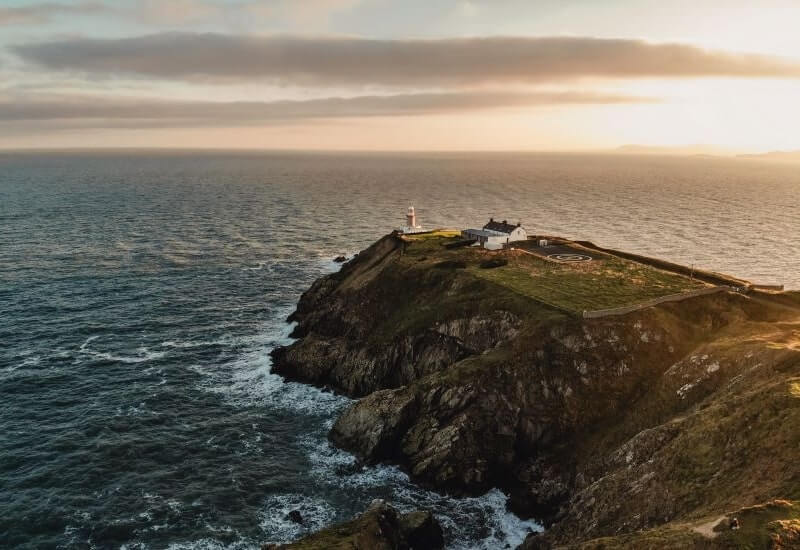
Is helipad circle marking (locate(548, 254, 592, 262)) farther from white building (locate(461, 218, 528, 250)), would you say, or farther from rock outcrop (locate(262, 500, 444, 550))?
rock outcrop (locate(262, 500, 444, 550))

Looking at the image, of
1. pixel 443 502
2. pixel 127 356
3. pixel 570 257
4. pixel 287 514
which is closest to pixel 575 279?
pixel 570 257

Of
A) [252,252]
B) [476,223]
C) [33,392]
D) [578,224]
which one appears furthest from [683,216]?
[33,392]

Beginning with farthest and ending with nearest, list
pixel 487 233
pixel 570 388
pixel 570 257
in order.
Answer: pixel 487 233, pixel 570 257, pixel 570 388

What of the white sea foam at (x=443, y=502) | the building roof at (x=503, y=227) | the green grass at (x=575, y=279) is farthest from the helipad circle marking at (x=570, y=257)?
the white sea foam at (x=443, y=502)

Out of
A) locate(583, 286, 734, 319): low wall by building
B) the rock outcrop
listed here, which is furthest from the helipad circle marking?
the rock outcrop

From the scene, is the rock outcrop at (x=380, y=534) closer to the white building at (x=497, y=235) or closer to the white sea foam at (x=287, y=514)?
the white sea foam at (x=287, y=514)

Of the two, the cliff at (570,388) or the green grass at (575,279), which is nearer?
the cliff at (570,388)

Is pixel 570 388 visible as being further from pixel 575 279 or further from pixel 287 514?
pixel 287 514
